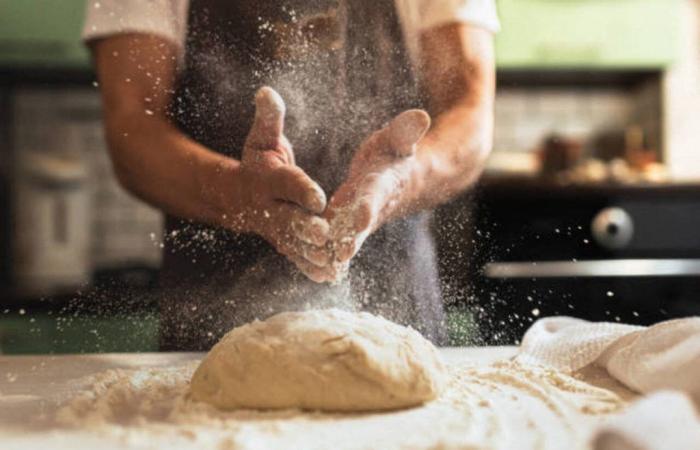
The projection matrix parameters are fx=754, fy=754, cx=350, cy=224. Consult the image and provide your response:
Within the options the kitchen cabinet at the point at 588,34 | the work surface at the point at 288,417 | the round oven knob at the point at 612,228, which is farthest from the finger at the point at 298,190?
the kitchen cabinet at the point at 588,34

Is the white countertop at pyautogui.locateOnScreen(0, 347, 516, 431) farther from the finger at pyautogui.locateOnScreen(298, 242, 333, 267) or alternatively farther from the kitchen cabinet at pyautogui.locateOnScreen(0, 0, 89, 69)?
the kitchen cabinet at pyautogui.locateOnScreen(0, 0, 89, 69)

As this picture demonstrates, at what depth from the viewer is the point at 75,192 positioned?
210 cm

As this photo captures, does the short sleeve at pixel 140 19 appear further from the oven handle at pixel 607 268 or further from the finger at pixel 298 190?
the oven handle at pixel 607 268

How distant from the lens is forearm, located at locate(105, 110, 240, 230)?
114 cm

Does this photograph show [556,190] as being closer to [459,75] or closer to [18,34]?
[459,75]

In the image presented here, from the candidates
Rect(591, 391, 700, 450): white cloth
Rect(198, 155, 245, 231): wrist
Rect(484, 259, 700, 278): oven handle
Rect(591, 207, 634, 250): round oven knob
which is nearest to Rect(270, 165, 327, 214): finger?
Rect(198, 155, 245, 231): wrist

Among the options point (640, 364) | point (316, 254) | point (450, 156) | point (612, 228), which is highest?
point (450, 156)

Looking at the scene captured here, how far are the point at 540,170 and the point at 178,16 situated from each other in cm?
158

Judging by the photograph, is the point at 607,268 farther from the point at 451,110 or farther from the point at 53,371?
the point at 53,371

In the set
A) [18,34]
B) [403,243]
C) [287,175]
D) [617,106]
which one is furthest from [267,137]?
[617,106]

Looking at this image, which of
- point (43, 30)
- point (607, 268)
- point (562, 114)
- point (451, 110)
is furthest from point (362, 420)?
point (562, 114)

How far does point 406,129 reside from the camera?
107cm

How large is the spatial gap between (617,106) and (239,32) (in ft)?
6.10

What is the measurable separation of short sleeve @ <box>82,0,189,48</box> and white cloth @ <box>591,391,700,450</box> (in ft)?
2.83
